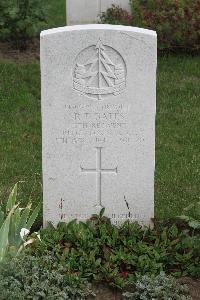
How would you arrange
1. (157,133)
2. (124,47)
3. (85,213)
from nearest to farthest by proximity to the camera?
(124,47)
(85,213)
(157,133)

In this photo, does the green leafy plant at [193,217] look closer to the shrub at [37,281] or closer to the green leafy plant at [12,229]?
the shrub at [37,281]

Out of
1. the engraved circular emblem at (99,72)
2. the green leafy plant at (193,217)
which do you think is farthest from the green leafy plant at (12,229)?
the green leafy plant at (193,217)

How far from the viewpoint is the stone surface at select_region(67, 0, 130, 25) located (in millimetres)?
10984

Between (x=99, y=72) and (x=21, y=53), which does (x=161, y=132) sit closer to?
(x=99, y=72)

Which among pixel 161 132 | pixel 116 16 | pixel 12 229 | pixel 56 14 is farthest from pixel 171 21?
pixel 12 229

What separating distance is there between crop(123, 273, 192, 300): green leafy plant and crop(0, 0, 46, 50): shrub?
5.72 metres

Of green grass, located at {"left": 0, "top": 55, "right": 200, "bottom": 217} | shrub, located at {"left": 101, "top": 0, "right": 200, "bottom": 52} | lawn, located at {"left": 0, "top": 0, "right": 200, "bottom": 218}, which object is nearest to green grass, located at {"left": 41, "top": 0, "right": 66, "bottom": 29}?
shrub, located at {"left": 101, "top": 0, "right": 200, "bottom": 52}

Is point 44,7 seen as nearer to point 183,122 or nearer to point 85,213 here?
point 183,122

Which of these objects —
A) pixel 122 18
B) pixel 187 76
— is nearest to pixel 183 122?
pixel 187 76

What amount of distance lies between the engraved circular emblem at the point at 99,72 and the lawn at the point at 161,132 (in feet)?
4.30

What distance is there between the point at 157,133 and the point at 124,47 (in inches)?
113

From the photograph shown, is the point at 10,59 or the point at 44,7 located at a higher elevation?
the point at 44,7

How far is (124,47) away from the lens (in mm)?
5391

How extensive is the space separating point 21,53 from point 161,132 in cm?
310
